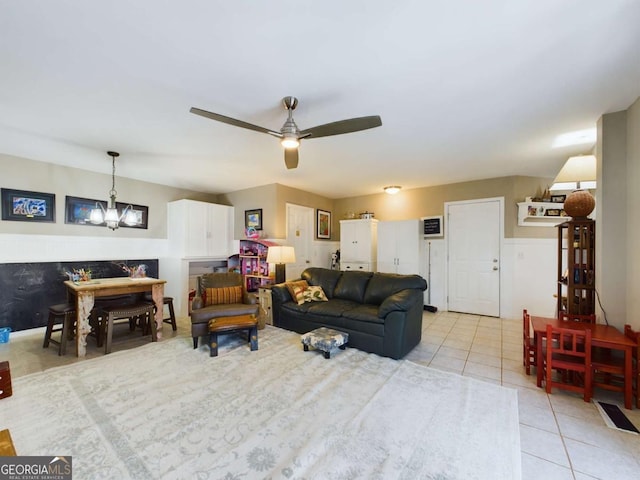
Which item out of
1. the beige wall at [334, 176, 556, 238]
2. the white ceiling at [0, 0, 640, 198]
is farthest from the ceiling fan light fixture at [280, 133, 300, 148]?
the beige wall at [334, 176, 556, 238]

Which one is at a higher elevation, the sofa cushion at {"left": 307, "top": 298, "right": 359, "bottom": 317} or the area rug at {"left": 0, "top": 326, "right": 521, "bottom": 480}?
the sofa cushion at {"left": 307, "top": 298, "right": 359, "bottom": 317}

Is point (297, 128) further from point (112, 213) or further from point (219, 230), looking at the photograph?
point (219, 230)

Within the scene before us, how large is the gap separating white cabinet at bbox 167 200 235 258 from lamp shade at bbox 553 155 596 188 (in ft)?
18.2

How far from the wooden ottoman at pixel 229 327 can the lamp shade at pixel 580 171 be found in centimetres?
384

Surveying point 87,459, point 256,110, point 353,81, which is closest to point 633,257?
point 353,81

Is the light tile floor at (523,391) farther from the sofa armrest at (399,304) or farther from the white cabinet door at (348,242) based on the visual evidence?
the white cabinet door at (348,242)

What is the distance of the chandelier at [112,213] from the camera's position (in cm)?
367

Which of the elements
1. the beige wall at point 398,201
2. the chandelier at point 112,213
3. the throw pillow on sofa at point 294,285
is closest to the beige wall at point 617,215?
the beige wall at point 398,201

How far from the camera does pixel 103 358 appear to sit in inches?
119

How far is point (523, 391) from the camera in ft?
7.82

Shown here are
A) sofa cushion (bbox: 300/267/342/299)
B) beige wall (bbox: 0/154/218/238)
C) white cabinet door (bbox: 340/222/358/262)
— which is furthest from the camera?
white cabinet door (bbox: 340/222/358/262)

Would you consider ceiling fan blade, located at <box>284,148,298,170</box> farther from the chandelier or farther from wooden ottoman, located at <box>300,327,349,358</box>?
the chandelier

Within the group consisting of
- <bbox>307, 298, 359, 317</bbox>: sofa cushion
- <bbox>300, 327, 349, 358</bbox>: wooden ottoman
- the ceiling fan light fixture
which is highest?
the ceiling fan light fixture

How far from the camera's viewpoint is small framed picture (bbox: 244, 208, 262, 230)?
545 centimetres
